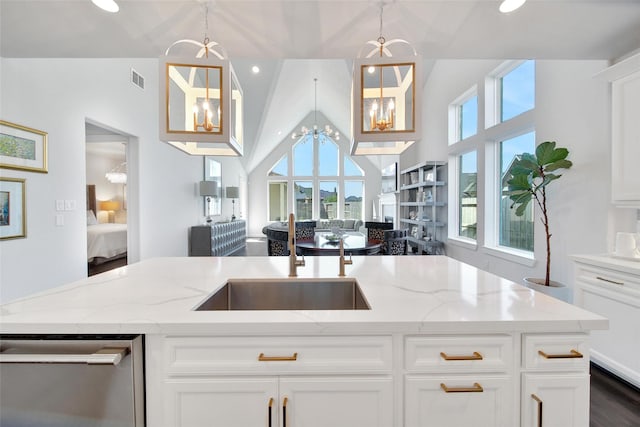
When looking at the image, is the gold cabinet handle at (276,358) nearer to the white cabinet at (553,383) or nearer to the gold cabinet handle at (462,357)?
the gold cabinet handle at (462,357)

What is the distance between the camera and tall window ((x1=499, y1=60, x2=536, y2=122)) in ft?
10.5

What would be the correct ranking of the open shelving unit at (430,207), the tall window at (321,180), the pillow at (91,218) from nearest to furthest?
the open shelving unit at (430,207) < the pillow at (91,218) < the tall window at (321,180)

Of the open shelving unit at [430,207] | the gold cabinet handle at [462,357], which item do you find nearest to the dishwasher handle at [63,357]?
the gold cabinet handle at [462,357]

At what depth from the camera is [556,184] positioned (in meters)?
2.78

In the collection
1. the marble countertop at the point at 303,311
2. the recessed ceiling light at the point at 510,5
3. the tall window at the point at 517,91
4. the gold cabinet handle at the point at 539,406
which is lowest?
the gold cabinet handle at the point at 539,406

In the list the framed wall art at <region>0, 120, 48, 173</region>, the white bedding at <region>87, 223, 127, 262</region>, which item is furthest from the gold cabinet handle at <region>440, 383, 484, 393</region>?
the white bedding at <region>87, 223, 127, 262</region>

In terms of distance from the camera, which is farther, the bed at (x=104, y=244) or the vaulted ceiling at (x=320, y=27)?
the bed at (x=104, y=244)

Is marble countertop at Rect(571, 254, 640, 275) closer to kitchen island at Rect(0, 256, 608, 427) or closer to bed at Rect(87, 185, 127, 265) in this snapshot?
kitchen island at Rect(0, 256, 608, 427)

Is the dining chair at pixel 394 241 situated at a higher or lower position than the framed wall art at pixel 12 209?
lower

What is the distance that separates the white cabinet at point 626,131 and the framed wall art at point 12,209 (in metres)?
4.60

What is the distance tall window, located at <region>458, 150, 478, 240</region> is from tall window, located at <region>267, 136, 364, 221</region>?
17.7ft

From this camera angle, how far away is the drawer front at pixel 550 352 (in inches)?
37.1

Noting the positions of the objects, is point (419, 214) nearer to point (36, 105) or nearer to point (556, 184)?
point (556, 184)

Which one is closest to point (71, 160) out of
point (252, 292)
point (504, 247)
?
point (252, 292)
